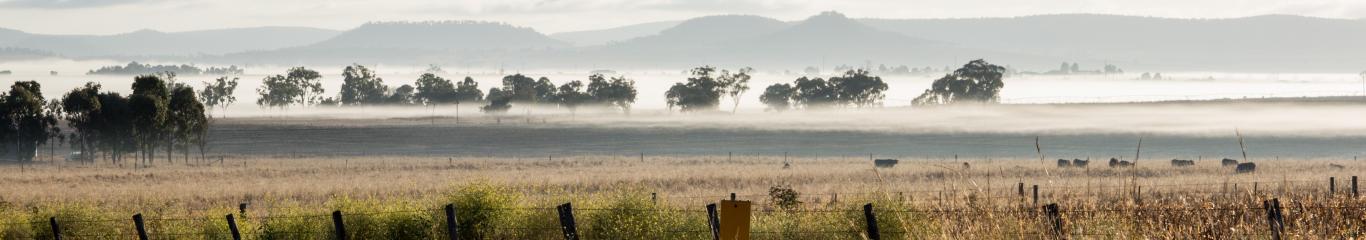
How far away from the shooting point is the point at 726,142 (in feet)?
419

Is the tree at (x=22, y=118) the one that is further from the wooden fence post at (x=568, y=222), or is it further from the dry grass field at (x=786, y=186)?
the wooden fence post at (x=568, y=222)

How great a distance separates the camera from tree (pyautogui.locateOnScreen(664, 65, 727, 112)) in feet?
563

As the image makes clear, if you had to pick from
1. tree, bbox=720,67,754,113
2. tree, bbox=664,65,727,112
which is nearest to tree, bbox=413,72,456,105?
tree, bbox=664,65,727,112

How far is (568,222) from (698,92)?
153343 mm

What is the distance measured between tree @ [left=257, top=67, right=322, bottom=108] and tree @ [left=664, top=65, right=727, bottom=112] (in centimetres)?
5126

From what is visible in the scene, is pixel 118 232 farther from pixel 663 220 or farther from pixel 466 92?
pixel 466 92

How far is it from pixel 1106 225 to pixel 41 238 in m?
18.3

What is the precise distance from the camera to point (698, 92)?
172 m

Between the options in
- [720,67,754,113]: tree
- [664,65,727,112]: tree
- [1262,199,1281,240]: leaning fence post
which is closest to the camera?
[1262,199,1281,240]: leaning fence post

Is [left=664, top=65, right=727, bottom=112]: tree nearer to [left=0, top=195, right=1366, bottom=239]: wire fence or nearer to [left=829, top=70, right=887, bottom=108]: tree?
[left=829, top=70, right=887, bottom=108]: tree

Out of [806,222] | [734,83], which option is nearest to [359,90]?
[734,83]

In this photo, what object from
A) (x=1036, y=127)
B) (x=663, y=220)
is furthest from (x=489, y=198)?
(x=1036, y=127)

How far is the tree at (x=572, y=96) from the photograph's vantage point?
587 feet

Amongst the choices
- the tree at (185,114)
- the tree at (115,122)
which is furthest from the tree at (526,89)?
the tree at (115,122)
